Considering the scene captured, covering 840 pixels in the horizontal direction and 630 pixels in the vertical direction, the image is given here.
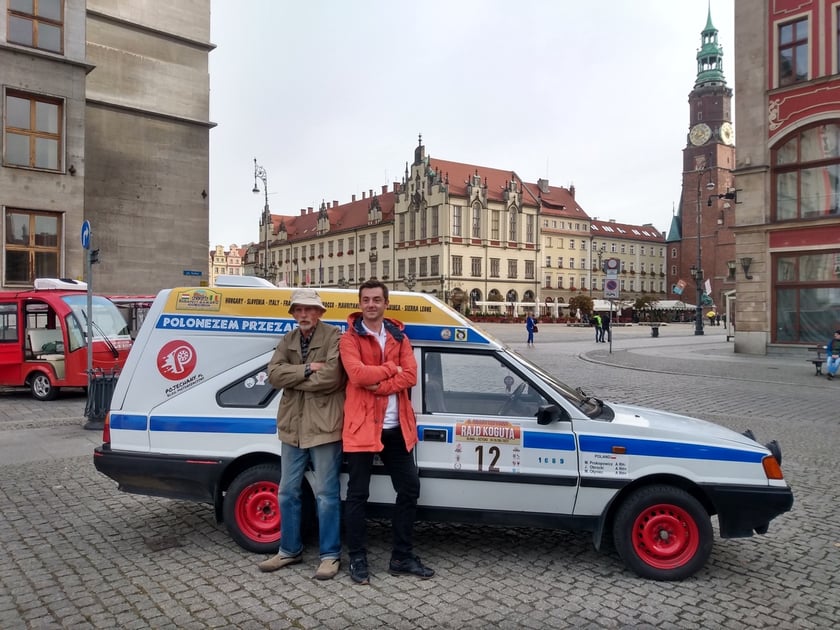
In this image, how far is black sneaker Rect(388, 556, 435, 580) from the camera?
176 inches

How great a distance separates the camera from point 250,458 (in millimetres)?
4949

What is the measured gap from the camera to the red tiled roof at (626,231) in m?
109

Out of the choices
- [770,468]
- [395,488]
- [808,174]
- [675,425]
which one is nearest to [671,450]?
[675,425]

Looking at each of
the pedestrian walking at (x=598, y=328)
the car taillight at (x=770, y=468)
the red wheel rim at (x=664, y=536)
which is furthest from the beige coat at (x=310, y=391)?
the pedestrian walking at (x=598, y=328)

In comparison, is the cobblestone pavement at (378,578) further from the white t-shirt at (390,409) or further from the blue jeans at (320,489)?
the white t-shirt at (390,409)

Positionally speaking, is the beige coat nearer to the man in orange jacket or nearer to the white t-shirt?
the man in orange jacket

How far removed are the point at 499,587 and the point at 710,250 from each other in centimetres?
10992

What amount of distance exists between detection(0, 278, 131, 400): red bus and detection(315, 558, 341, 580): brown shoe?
34.7ft

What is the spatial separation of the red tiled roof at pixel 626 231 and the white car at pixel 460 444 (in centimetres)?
10513

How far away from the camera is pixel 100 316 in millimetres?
14656

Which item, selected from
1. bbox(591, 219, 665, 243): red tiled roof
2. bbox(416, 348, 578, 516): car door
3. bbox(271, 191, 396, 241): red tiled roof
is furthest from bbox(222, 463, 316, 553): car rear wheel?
bbox(591, 219, 665, 243): red tiled roof

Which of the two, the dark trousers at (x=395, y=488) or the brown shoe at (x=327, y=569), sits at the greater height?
the dark trousers at (x=395, y=488)

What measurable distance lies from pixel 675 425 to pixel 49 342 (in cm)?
1337

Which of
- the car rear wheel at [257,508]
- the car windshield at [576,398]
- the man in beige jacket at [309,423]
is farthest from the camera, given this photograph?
the car rear wheel at [257,508]
